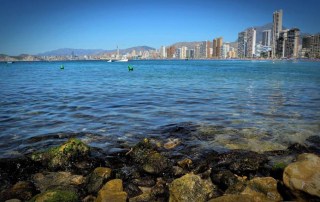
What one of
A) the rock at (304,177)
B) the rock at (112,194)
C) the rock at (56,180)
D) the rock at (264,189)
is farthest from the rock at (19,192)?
the rock at (304,177)

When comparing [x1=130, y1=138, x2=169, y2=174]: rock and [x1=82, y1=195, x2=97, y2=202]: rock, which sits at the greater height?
[x1=130, y1=138, x2=169, y2=174]: rock

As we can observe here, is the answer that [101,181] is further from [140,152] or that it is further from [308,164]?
[308,164]

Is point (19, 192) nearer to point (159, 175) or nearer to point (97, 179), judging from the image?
point (97, 179)

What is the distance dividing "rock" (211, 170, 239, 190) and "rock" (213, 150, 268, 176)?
0.81 meters

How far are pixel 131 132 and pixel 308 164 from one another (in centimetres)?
1077

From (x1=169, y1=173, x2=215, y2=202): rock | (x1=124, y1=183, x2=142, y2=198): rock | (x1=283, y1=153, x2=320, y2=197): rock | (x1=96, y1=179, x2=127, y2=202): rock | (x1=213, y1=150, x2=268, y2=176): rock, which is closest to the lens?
(x1=283, y1=153, x2=320, y2=197): rock

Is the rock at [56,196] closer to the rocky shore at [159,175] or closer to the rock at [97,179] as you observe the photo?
the rocky shore at [159,175]

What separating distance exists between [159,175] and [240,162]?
3445mm

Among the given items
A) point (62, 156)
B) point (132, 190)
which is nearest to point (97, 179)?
point (132, 190)

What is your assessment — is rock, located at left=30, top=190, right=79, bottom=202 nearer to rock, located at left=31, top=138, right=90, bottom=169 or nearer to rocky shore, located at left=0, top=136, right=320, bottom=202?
rocky shore, located at left=0, top=136, right=320, bottom=202

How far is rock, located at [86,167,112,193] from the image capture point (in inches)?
385

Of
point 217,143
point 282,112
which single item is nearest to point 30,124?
point 217,143

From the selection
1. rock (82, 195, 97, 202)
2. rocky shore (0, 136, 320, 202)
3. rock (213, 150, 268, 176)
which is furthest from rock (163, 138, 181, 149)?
rock (82, 195, 97, 202)

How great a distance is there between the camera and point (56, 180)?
11.0 meters
